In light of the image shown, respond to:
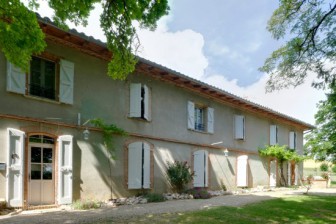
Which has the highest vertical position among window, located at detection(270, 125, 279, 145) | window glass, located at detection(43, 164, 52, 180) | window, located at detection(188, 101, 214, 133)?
window, located at detection(188, 101, 214, 133)

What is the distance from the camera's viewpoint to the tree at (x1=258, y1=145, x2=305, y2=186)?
2114 centimetres

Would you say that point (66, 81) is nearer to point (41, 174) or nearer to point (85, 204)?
point (41, 174)

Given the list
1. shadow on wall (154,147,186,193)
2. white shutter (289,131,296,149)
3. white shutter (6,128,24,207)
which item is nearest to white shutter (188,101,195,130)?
shadow on wall (154,147,186,193)

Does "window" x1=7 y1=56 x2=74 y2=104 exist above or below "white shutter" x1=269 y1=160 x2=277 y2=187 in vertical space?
above

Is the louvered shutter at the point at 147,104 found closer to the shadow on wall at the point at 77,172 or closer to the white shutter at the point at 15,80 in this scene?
the shadow on wall at the point at 77,172

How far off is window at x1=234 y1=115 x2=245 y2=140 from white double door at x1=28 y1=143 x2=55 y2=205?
441 inches

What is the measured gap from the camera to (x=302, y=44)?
9828 millimetres

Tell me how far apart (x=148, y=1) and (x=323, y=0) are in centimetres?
518

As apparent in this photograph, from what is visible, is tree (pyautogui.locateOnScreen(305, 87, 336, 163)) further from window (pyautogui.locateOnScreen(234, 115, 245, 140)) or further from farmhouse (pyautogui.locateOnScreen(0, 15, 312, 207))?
farmhouse (pyautogui.locateOnScreen(0, 15, 312, 207))

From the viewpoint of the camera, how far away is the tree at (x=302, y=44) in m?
9.30

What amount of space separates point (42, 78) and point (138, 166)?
4.68 meters

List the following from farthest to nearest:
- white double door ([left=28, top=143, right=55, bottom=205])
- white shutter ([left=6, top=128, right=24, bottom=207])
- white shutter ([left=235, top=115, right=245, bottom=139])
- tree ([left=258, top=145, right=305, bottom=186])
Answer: tree ([left=258, top=145, right=305, bottom=186])
white shutter ([left=235, top=115, right=245, bottom=139])
white double door ([left=28, top=143, right=55, bottom=205])
white shutter ([left=6, top=128, right=24, bottom=207])

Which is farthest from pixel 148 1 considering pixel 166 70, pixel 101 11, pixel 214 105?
pixel 214 105

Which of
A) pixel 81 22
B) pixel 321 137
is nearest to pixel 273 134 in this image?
pixel 321 137
